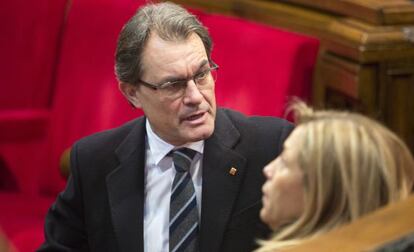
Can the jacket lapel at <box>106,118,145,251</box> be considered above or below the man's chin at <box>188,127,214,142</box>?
below

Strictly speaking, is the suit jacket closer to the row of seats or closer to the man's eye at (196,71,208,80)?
the man's eye at (196,71,208,80)

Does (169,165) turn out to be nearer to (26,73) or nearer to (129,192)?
(129,192)

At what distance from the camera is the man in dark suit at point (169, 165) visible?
1.58 m

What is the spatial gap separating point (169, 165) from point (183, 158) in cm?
3

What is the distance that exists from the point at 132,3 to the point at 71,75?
26cm

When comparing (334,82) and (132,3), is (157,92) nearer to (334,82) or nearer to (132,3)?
(334,82)

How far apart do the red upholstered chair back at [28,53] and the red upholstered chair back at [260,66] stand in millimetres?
644

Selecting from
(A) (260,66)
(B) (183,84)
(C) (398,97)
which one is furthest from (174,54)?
(C) (398,97)

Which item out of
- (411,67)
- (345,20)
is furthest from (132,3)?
(411,67)

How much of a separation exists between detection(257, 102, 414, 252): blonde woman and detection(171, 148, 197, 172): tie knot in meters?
0.53

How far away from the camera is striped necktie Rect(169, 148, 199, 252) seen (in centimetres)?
156

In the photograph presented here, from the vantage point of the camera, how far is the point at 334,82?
2182 mm

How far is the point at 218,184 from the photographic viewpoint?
1.59 metres

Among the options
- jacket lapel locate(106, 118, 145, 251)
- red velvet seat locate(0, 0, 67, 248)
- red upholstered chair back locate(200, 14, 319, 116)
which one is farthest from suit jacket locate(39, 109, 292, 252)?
red velvet seat locate(0, 0, 67, 248)
